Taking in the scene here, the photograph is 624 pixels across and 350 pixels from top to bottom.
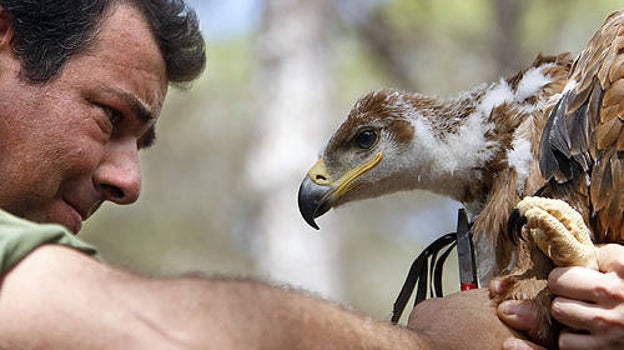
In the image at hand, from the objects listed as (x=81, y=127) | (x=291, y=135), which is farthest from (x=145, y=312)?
(x=291, y=135)

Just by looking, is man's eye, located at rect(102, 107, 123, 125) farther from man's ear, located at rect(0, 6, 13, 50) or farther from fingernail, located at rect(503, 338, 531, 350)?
fingernail, located at rect(503, 338, 531, 350)

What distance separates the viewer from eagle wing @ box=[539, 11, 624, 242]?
2.80 metres

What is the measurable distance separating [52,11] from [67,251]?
4.33ft

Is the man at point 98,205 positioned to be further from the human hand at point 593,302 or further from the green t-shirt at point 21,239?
the human hand at point 593,302

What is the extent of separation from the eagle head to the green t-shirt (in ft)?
6.26

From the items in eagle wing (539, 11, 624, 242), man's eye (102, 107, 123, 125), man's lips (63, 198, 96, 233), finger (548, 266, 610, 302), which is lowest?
man's lips (63, 198, 96, 233)

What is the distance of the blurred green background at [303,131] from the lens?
314 inches

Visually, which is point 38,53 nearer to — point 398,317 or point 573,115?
point 398,317

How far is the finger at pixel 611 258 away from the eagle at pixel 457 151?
38cm

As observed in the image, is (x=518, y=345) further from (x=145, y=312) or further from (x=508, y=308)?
(x=145, y=312)

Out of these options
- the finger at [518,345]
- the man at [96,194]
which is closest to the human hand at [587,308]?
the finger at [518,345]

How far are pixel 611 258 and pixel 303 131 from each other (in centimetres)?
573

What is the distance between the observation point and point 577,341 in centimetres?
259

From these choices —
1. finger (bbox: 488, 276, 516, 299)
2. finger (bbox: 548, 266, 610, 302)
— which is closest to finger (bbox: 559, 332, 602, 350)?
finger (bbox: 548, 266, 610, 302)
